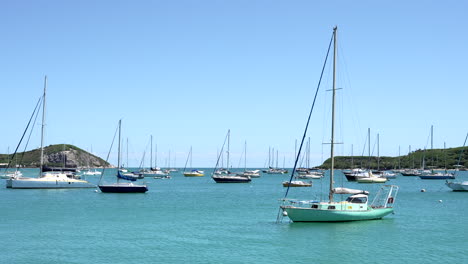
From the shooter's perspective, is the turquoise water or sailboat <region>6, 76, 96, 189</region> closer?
the turquoise water

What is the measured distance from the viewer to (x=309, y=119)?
48.0m

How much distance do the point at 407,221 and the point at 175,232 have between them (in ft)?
71.6

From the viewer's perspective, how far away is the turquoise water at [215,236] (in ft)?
107

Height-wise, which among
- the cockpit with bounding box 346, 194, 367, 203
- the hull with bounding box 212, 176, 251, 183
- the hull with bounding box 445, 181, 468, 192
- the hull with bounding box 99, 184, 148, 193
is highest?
the cockpit with bounding box 346, 194, 367, 203

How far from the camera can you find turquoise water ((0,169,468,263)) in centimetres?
3253

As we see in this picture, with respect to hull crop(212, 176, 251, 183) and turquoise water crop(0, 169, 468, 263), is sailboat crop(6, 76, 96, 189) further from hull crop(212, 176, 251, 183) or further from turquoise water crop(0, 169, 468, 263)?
hull crop(212, 176, 251, 183)

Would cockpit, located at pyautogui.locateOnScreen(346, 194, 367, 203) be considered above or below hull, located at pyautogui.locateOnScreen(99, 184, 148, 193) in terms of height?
above

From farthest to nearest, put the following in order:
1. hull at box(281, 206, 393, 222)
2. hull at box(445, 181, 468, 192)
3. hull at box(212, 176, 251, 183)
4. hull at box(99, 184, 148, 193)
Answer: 1. hull at box(212, 176, 251, 183)
2. hull at box(445, 181, 468, 192)
3. hull at box(99, 184, 148, 193)
4. hull at box(281, 206, 393, 222)

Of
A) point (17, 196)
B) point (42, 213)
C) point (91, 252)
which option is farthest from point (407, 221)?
point (17, 196)

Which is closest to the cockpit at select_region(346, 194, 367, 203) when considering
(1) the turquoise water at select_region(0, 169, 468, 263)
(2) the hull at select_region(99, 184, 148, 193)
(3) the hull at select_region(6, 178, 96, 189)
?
(1) the turquoise water at select_region(0, 169, 468, 263)

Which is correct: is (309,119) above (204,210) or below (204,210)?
above

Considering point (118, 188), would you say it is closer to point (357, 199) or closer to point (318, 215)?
point (318, 215)

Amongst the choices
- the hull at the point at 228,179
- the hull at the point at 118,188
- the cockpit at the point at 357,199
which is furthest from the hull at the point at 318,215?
the hull at the point at 228,179

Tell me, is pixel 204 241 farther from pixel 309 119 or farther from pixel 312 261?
pixel 309 119
